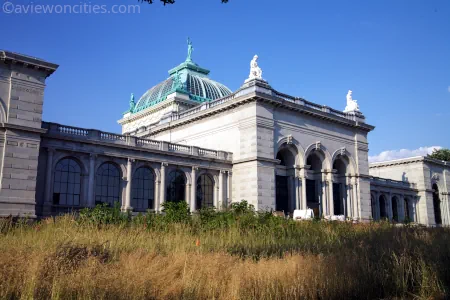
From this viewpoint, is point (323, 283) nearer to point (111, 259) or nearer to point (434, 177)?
point (111, 259)

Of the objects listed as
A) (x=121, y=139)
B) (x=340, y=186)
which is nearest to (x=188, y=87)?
(x=340, y=186)

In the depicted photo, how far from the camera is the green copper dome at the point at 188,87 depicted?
5758 cm

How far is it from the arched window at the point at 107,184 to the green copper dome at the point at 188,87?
23296mm

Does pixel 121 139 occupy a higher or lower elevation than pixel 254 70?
lower

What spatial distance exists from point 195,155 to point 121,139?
7.14 metres

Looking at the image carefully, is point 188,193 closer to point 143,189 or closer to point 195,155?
point 195,155

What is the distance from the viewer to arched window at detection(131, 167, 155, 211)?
3506cm

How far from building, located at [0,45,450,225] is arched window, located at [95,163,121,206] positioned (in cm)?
8

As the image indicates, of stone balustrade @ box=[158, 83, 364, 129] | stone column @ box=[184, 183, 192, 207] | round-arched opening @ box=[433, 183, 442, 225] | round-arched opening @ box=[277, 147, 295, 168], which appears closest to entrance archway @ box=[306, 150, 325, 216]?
round-arched opening @ box=[277, 147, 295, 168]

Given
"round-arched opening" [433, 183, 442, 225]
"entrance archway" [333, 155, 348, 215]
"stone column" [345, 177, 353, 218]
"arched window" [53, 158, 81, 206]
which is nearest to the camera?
"arched window" [53, 158, 81, 206]

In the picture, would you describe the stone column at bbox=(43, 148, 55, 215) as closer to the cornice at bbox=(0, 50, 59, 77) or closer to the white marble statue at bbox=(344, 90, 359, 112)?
the cornice at bbox=(0, 50, 59, 77)

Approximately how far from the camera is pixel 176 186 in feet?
123

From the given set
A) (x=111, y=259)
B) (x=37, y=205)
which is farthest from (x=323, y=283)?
(x=37, y=205)

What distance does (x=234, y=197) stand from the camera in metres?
39.9
